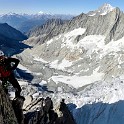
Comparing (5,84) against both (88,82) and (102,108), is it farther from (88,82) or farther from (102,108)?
(88,82)

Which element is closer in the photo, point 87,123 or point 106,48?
point 87,123

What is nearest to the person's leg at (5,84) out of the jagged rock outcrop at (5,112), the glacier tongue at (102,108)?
the jagged rock outcrop at (5,112)

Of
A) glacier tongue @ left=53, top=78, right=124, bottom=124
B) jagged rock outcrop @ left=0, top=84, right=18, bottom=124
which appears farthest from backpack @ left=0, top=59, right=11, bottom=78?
glacier tongue @ left=53, top=78, right=124, bottom=124

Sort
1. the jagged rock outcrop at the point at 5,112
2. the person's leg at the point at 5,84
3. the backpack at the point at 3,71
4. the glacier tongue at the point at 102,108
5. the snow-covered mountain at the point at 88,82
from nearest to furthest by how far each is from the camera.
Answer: the jagged rock outcrop at the point at 5,112 → the backpack at the point at 3,71 → the person's leg at the point at 5,84 → the glacier tongue at the point at 102,108 → the snow-covered mountain at the point at 88,82

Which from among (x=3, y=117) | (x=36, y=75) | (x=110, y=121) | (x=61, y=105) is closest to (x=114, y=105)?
(x=110, y=121)

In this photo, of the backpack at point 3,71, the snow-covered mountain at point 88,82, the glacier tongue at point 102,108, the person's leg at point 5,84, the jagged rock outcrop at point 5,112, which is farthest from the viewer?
the snow-covered mountain at point 88,82

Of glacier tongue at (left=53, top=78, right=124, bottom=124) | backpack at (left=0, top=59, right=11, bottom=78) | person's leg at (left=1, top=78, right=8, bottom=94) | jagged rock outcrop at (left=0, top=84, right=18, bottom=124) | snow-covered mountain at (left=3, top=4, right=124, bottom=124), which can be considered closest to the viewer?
jagged rock outcrop at (left=0, top=84, right=18, bottom=124)

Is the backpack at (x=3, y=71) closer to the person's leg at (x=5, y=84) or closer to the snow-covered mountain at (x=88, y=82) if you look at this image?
the person's leg at (x=5, y=84)

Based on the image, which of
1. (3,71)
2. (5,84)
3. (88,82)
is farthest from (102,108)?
(88,82)

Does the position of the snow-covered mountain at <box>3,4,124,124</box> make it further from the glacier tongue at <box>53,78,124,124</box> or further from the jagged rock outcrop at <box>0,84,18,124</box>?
the jagged rock outcrop at <box>0,84,18,124</box>

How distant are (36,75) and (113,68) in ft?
131

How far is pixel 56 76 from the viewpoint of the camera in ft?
554

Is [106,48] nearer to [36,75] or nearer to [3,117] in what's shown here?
[36,75]

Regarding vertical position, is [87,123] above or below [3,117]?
below
